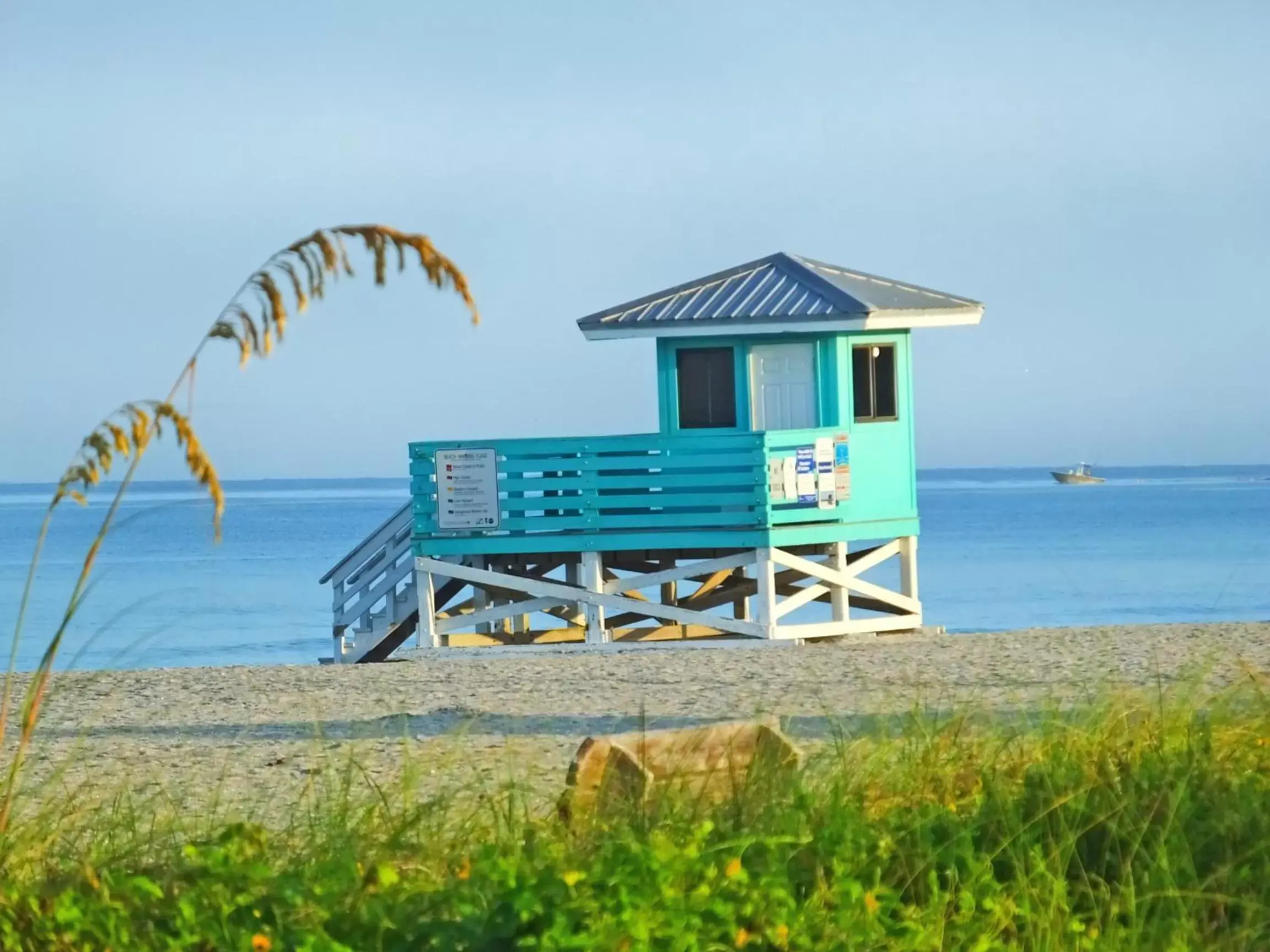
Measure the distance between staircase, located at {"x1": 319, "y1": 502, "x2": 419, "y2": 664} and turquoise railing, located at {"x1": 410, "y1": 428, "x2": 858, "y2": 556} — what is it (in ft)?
5.73

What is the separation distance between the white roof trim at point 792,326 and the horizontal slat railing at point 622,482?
1.19m

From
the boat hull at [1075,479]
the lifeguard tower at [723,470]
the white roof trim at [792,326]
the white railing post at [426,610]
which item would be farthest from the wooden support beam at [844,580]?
the boat hull at [1075,479]

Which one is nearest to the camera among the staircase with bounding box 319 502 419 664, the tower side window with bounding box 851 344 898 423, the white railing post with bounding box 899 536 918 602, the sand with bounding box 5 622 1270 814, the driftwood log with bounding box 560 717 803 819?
the driftwood log with bounding box 560 717 803 819

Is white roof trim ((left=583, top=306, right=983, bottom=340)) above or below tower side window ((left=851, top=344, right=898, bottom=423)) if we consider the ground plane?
above

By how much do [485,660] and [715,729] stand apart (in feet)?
44.7

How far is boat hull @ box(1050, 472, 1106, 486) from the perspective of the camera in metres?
176

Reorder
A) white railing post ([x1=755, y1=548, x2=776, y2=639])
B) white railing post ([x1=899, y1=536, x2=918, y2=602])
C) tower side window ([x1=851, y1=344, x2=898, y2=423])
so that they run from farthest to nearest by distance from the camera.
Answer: white railing post ([x1=899, y1=536, x2=918, y2=602]), tower side window ([x1=851, y1=344, x2=898, y2=423]), white railing post ([x1=755, y1=548, x2=776, y2=639])

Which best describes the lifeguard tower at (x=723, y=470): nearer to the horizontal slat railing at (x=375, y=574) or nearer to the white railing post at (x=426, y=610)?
the white railing post at (x=426, y=610)

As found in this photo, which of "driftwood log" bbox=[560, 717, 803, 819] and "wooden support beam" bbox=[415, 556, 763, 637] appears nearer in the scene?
"driftwood log" bbox=[560, 717, 803, 819]

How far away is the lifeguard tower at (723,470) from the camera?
65.5 feet

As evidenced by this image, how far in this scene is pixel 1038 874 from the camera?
17.6ft

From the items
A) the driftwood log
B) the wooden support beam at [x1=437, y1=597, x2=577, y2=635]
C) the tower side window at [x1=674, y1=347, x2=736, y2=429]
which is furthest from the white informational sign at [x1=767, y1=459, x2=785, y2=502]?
the driftwood log

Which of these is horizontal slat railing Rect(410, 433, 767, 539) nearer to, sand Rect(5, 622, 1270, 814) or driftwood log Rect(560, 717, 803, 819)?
sand Rect(5, 622, 1270, 814)

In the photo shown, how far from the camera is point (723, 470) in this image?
19.9 metres
